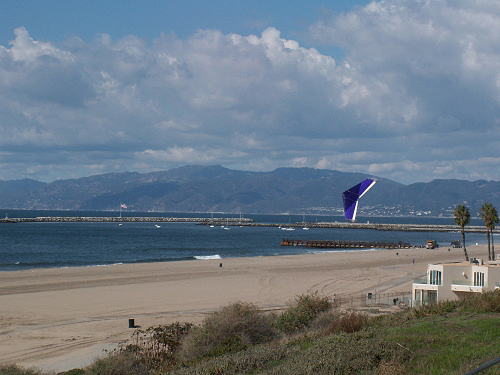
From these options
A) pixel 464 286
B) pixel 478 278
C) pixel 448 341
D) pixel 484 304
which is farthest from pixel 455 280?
pixel 448 341

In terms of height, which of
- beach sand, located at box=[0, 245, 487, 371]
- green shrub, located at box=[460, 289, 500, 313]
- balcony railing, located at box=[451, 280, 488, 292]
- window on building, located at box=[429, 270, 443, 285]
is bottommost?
beach sand, located at box=[0, 245, 487, 371]

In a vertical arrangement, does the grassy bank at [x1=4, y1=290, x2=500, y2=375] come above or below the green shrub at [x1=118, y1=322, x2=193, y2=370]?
above

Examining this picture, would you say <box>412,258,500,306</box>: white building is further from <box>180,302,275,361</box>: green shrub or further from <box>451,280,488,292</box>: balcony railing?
<box>180,302,275,361</box>: green shrub

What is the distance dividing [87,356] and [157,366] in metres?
3.85

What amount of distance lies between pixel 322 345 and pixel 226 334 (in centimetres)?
334

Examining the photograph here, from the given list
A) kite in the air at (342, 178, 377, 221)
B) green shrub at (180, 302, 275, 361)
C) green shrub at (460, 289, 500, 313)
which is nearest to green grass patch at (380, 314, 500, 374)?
green shrub at (460, 289, 500, 313)

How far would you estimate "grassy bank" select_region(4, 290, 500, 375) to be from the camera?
781 cm

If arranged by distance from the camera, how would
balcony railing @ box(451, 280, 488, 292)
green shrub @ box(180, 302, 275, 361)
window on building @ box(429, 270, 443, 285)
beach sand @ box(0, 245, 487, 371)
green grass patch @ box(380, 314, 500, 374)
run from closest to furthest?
green grass patch @ box(380, 314, 500, 374)
green shrub @ box(180, 302, 275, 361)
beach sand @ box(0, 245, 487, 371)
balcony railing @ box(451, 280, 488, 292)
window on building @ box(429, 270, 443, 285)

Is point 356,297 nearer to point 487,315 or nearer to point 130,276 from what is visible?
point 487,315

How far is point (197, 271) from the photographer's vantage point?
38562 mm

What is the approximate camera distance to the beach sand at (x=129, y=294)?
16.6 m

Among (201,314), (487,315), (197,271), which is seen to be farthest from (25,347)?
(197,271)

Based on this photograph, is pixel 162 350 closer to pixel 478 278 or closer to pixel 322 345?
pixel 322 345

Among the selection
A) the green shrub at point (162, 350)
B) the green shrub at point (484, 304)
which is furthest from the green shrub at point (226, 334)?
the green shrub at point (484, 304)
